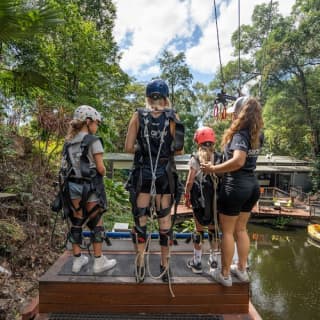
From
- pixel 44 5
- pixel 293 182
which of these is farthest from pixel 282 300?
pixel 293 182

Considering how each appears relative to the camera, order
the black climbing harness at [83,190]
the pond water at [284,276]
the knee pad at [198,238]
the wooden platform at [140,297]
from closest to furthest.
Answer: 1. the wooden platform at [140,297]
2. the black climbing harness at [83,190]
3. the knee pad at [198,238]
4. the pond water at [284,276]

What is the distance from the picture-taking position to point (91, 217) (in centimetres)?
199

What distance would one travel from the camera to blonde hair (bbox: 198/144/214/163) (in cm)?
207

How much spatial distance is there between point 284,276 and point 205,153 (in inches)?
262

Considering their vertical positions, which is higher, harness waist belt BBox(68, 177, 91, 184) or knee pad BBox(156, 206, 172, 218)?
harness waist belt BBox(68, 177, 91, 184)

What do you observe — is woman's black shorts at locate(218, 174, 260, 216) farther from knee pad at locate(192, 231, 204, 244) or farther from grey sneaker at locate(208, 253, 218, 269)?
grey sneaker at locate(208, 253, 218, 269)

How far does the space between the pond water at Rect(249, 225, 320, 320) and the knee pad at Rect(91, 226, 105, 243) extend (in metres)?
4.92

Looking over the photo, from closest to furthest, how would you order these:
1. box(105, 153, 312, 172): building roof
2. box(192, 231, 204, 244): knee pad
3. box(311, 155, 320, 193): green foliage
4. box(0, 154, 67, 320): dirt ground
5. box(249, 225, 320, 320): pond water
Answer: box(192, 231, 204, 244): knee pad → box(0, 154, 67, 320): dirt ground → box(249, 225, 320, 320): pond water → box(105, 153, 312, 172): building roof → box(311, 155, 320, 193): green foliage

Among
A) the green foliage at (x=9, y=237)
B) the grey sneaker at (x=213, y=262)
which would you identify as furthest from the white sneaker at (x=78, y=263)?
the green foliage at (x=9, y=237)

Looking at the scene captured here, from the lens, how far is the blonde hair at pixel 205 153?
2072 millimetres

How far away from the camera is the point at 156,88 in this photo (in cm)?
185

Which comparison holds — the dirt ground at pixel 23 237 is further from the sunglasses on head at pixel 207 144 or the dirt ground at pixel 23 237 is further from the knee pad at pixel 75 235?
the sunglasses on head at pixel 207 144

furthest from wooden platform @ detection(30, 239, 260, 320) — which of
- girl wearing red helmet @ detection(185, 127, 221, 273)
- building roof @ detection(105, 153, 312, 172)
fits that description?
building roof @ detection(105, 153, 312, 172)

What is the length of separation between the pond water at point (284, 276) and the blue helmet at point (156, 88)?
545 cm
